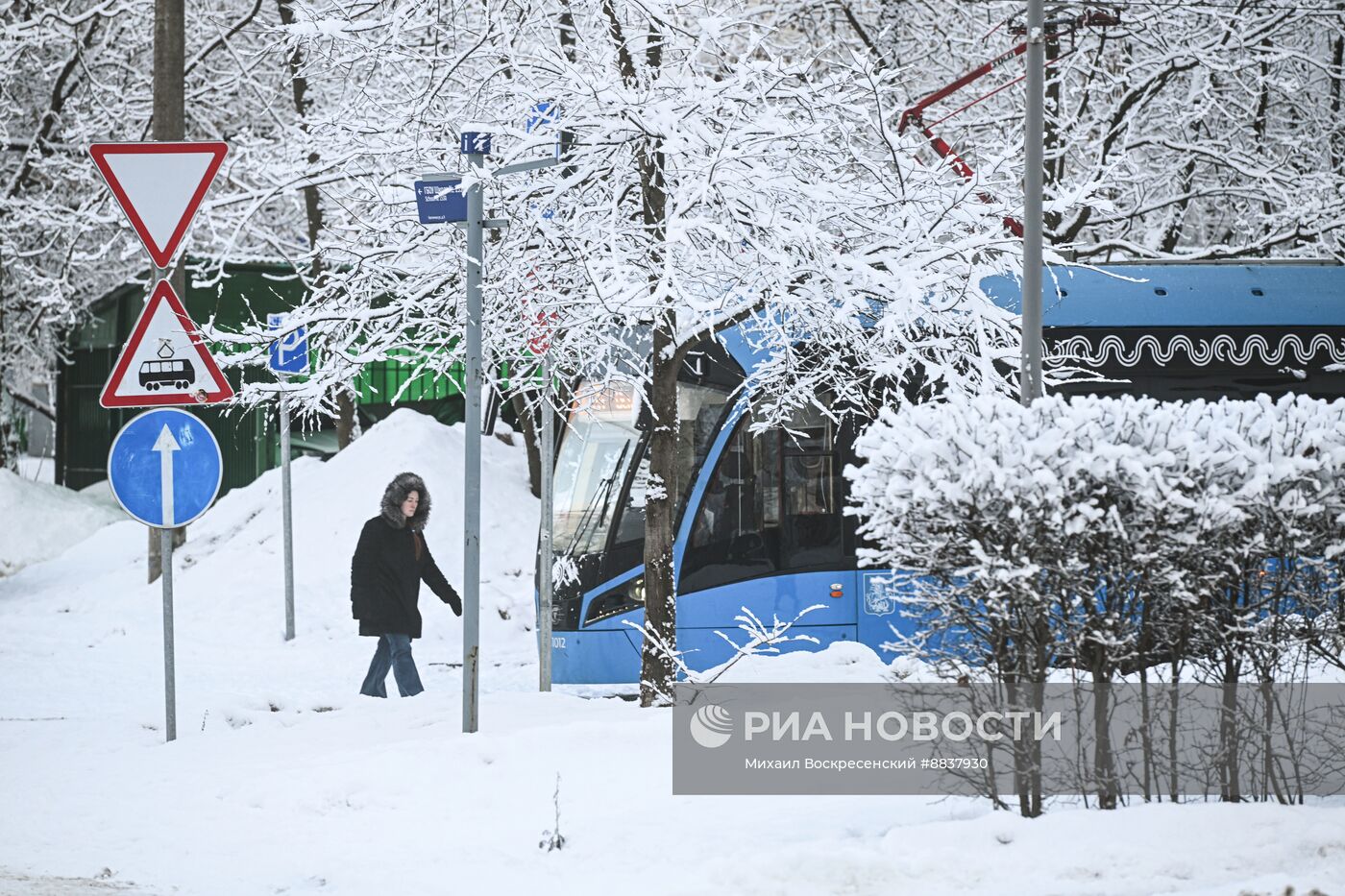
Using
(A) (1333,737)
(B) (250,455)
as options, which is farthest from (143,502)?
(B) (250,455)

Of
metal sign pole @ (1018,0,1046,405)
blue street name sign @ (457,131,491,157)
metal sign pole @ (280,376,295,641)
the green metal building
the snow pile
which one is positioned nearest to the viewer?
blue street name sign @ (457,131,491,157)

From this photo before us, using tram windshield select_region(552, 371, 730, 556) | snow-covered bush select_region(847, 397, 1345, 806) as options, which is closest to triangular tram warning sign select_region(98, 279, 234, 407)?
tram windshield select_region(552, 371, 730, 556)

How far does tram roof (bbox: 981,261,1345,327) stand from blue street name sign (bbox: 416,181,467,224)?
5139 mm

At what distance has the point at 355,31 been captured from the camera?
25.9ft

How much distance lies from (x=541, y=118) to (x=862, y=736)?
143 inches

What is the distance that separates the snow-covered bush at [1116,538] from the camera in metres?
4.71

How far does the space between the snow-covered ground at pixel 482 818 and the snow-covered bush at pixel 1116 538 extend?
1.40ft

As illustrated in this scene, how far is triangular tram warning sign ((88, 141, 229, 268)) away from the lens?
7.52 m

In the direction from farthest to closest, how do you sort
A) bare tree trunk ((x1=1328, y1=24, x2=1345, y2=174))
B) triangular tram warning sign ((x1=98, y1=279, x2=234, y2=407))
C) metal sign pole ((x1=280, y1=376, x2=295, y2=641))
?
bare tree trunk ((x1=1328, y1=24, x2=1345, y2=174)) < metal sign pole ((x1=280, y1=376, x2=295, y2=641)) < triangular tram warning sign ((x1=98, y1=279, x2=234, y2=407))

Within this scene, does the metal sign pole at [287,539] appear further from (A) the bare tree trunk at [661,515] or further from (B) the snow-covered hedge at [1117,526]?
(B) the snow-covered hedge at [1117,526]

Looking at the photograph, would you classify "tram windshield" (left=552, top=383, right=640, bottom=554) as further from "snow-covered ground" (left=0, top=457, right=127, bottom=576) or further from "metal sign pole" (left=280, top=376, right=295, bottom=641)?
"snow-covered ground" (left=0, top=457, right=127, bottom=576)

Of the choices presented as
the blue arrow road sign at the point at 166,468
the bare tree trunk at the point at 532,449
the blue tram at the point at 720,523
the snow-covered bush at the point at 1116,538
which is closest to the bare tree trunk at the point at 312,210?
the bare tree trunk at the point at 532,449

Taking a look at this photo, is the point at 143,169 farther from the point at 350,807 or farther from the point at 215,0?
the point at 215,0

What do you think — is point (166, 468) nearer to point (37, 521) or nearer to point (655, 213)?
point (655, 213)
